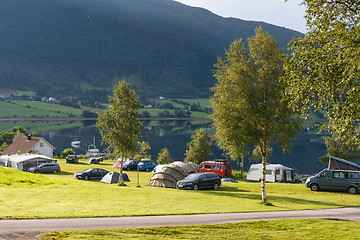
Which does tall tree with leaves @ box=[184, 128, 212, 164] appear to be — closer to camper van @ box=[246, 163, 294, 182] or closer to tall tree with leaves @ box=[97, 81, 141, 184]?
camper van @ box=[246, 163, 294, 182]

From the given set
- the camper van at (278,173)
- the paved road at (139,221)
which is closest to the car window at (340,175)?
the paved road at (139,221)

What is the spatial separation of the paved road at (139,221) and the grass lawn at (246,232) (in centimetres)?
98

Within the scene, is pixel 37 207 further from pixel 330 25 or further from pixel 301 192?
pixel 301 192

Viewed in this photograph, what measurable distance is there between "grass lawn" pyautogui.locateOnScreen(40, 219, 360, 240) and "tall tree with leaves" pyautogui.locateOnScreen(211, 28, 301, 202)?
833 centimetres

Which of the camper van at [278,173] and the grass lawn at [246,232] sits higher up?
the camper van at [278,173]

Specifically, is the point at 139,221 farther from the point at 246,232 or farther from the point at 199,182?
the point at 199,182

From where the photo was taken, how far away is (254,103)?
25.9 meters

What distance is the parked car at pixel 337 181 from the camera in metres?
32.6

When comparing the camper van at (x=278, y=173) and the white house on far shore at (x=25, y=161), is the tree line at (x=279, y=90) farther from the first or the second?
the white house on far shore at (x=25, y=161)

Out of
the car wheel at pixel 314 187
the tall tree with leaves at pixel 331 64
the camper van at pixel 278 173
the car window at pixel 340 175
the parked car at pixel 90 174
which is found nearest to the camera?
the tall tree with leaves at pixel 331 64

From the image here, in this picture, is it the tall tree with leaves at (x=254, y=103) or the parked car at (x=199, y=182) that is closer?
the tall tree with leaves at (x=254, y=103)

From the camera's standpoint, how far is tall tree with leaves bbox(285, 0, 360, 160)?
1355 cm

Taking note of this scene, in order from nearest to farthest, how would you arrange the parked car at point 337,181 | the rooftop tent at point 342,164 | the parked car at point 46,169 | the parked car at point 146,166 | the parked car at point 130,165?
the parked car at point 337,181, the rooftop tent at point 342,164, the parked car at point 46,169, the parked car at point 130,165, the parked car at point 146,166

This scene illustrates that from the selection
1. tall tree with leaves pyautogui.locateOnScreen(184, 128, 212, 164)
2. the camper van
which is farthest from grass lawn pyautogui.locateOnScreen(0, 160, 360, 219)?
tall tree with leaves pyautogui.locateOnScreen(184, 128, 212, 164)
